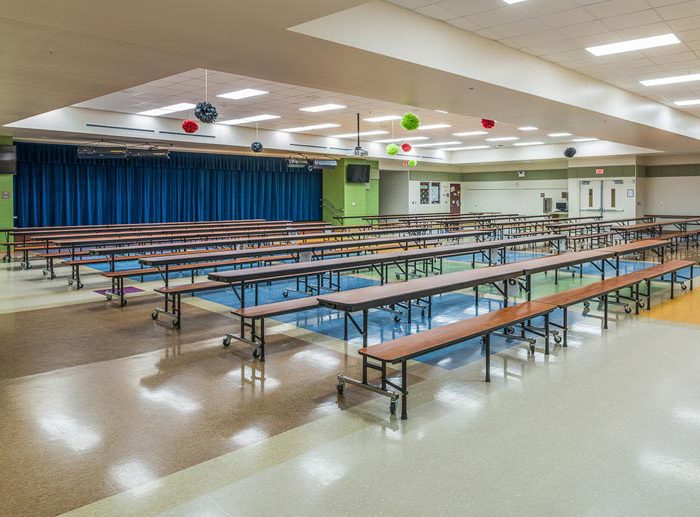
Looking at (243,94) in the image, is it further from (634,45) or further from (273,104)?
(634,45)

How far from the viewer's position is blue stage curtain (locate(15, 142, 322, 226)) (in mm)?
14500

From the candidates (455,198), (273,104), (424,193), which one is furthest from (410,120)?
(455,198)

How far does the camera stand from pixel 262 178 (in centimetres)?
1938

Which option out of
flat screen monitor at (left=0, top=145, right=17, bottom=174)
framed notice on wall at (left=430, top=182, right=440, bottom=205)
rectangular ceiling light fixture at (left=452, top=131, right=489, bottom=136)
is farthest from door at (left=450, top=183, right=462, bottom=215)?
flat screen monitor at (left=0, top=145, right=17, bottom=174)

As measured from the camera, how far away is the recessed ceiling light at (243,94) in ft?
32.1

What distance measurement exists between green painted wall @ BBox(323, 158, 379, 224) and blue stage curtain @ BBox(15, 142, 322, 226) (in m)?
0.55

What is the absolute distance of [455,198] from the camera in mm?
24641

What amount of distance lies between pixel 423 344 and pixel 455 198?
854 inches

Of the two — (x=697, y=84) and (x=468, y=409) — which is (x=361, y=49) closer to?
(x=468, y=409)

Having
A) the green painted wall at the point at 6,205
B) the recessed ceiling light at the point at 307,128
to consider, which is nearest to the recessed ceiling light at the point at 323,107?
the recessed ceiling light at the point at 307,128

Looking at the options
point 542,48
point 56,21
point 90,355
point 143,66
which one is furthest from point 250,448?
point 542,48

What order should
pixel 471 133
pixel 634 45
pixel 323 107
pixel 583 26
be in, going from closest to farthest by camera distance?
pixel 583 26 → pixel 634 45 → pixel 323 107 → pixel 471 133

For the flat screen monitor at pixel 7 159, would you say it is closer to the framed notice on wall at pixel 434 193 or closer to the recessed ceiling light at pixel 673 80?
the recessed ceiling light at pixel 673 80

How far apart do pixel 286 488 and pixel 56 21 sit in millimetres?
3825
